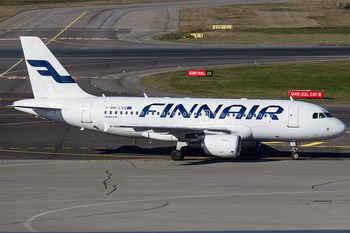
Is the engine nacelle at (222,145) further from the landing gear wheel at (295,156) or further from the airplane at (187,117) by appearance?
the landing gear wheel at (295,156)

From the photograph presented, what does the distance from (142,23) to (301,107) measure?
354ft

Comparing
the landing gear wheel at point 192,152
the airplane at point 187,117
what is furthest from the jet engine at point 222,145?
the landing gear wheel at point 192,152

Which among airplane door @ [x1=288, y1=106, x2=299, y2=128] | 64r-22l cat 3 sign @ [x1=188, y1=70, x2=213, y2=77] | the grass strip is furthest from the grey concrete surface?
64r-22l cat 3 sign @ [x1=188, y1=70, x2=213, y2=77]

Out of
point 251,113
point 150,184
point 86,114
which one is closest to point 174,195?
point 150,184

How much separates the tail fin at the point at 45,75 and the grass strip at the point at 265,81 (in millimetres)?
26857

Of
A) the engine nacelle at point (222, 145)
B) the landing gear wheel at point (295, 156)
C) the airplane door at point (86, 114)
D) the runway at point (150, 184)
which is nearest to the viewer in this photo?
the runway at point (150, 184)

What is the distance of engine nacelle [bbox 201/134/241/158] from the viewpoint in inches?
1305

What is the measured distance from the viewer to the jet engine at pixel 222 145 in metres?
33.2

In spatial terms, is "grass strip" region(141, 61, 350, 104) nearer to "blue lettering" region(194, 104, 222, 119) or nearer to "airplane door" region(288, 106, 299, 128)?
"airplane door" region(288, 106, 299, 128)

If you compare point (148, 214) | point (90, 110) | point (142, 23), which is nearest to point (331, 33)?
point (142, 23)

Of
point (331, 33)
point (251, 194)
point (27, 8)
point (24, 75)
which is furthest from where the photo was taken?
point (27, 8)

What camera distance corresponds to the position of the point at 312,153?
38.7 m

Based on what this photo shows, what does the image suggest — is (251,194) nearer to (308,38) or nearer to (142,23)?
(308,38)

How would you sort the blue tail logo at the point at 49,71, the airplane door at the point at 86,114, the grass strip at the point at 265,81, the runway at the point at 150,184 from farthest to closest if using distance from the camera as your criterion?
1. the grass strip at the point at 265,81
2. the blue tail logo at the point at 49,71
3. the airplane door at the point at 86,114
4. the runway at the point at 150,184
